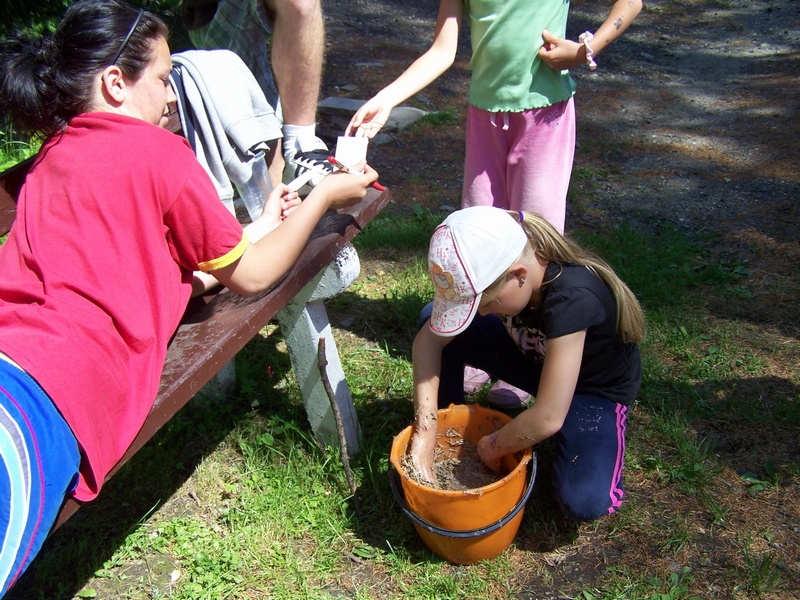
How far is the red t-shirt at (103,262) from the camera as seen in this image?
1523 millimetres

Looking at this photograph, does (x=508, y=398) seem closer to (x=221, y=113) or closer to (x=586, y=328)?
(x=586, y=328)

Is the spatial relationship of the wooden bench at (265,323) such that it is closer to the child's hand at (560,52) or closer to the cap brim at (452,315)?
the cap brim at (452,315)

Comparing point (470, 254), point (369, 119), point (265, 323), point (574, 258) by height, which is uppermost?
point (369, 119)

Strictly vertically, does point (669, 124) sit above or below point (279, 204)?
below

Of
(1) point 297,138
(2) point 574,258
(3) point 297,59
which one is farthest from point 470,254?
(3) point 297,59

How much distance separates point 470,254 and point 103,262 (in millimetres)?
868

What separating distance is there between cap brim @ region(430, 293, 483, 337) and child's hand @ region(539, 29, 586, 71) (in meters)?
1.03

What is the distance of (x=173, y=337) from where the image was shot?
6.49ft

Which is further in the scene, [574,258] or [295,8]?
[295,8]

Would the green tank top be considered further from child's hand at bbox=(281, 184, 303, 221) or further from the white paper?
child's hand at bbox=(281, 184, 303, 221)

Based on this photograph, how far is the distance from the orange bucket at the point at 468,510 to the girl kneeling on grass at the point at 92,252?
727 mm

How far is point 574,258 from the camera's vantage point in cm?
203

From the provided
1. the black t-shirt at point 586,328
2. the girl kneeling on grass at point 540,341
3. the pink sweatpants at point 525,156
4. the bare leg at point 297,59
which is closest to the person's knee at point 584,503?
the girl kneeling on grass at point 540,341

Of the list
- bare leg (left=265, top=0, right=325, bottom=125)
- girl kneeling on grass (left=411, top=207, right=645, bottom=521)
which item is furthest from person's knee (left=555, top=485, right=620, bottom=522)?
bare leg (left=265, top=0, right=325, bottom=125)
